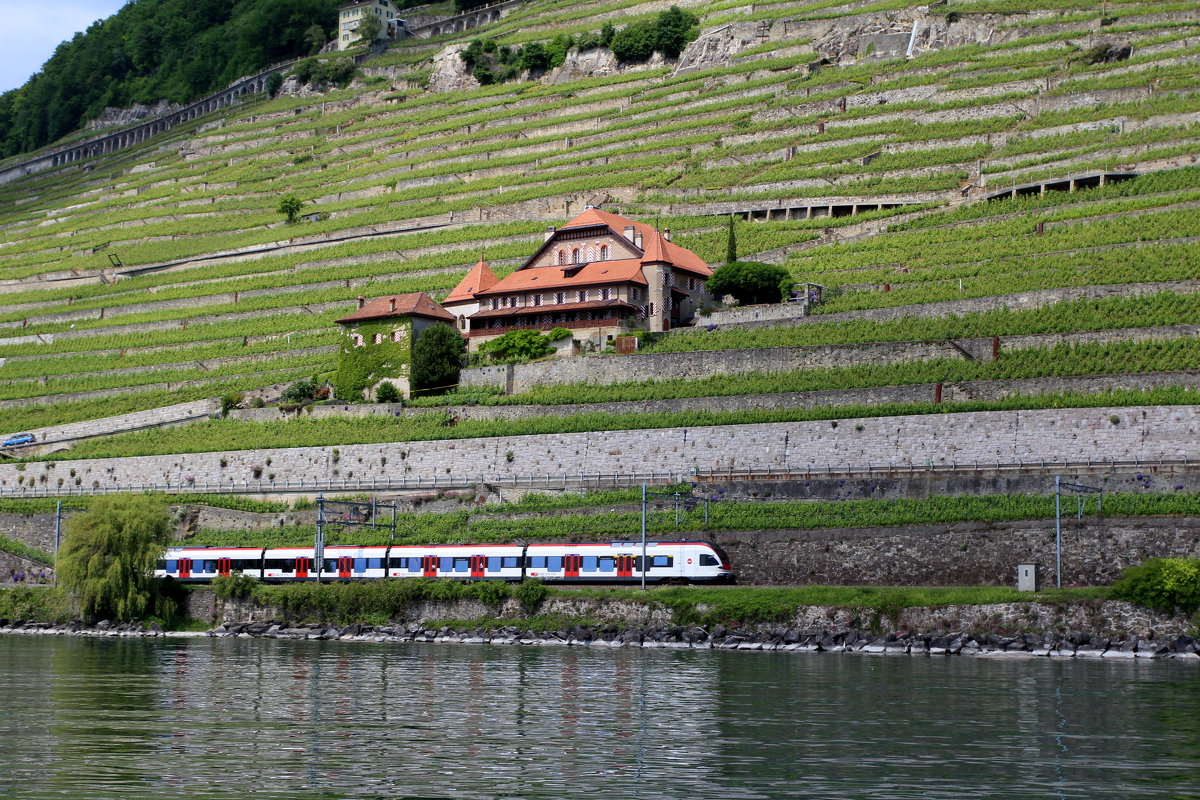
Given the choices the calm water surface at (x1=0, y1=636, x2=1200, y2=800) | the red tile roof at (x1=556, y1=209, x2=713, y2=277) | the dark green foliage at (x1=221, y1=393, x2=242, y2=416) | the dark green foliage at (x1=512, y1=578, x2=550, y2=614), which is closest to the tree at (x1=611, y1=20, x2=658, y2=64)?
the red tile roof at (x1=556, y1=209, x2=713, y2=277)

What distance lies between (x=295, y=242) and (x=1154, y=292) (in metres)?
61.2

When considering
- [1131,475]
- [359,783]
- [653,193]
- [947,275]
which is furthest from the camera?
[653,193]

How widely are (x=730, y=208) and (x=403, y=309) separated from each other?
74.4ft

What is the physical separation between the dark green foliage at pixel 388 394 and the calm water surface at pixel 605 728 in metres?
29.6

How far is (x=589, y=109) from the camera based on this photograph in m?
114

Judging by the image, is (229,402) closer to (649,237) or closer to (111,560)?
(111,560)

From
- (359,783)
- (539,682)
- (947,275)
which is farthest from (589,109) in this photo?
(359,783)

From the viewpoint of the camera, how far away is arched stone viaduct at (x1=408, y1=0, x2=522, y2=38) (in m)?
153

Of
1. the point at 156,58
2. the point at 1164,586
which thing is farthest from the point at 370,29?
the point at 1164,586

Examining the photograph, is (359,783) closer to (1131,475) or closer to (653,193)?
(1131,475)

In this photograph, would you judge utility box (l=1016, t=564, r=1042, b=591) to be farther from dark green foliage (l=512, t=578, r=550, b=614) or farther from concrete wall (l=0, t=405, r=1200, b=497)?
dark green foliage (l=512, t=578, r=550, b=614)

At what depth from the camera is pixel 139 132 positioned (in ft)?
522

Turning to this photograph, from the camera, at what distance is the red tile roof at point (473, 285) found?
7844cm

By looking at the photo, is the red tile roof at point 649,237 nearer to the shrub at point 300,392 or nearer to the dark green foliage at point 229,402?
the shrub at point 300,392
